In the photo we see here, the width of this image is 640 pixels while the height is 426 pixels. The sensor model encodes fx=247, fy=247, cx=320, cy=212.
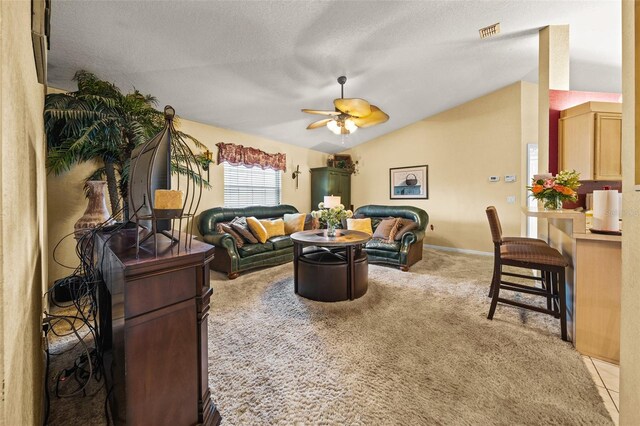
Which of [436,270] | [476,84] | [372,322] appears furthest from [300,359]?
[476,84]

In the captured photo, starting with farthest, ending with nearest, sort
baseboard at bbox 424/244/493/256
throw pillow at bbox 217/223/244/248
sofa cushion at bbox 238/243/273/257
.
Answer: baseboard at bbox 424/244/493/256
throw pillow at bbox 217/223/244/248
sofa cushion at bbox 238/243/273/257

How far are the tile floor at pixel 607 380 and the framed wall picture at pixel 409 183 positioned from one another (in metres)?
4.18

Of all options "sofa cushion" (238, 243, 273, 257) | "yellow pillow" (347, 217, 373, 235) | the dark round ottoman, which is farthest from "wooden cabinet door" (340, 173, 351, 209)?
the dark round ottoman

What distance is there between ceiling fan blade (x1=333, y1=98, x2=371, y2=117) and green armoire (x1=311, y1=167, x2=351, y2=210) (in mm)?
2892

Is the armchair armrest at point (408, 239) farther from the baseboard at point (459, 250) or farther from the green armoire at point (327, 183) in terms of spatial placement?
the green armoire at point (327, 183)

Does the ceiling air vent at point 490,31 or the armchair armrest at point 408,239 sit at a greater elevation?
the ceiling air vent at point 490,31

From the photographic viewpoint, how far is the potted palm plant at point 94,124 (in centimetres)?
222

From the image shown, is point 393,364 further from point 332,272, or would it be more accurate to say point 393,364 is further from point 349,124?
point 349,124

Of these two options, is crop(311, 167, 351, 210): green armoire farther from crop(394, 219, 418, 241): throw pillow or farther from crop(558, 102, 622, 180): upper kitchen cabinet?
crop(558, 102, 622, 180): upper kitchen cabinet

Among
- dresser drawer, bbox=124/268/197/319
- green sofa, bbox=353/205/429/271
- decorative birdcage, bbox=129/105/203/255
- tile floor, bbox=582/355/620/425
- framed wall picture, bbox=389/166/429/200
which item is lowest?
tile floor, bbox=582/355/620/425

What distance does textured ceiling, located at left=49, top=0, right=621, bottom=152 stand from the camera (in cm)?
210

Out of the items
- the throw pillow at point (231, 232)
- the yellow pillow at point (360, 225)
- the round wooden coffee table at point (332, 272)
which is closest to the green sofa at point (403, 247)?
the yellow pillow at point (360, 225)

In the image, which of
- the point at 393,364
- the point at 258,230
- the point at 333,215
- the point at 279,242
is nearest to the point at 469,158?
the point at 333,215

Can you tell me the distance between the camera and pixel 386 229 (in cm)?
429
